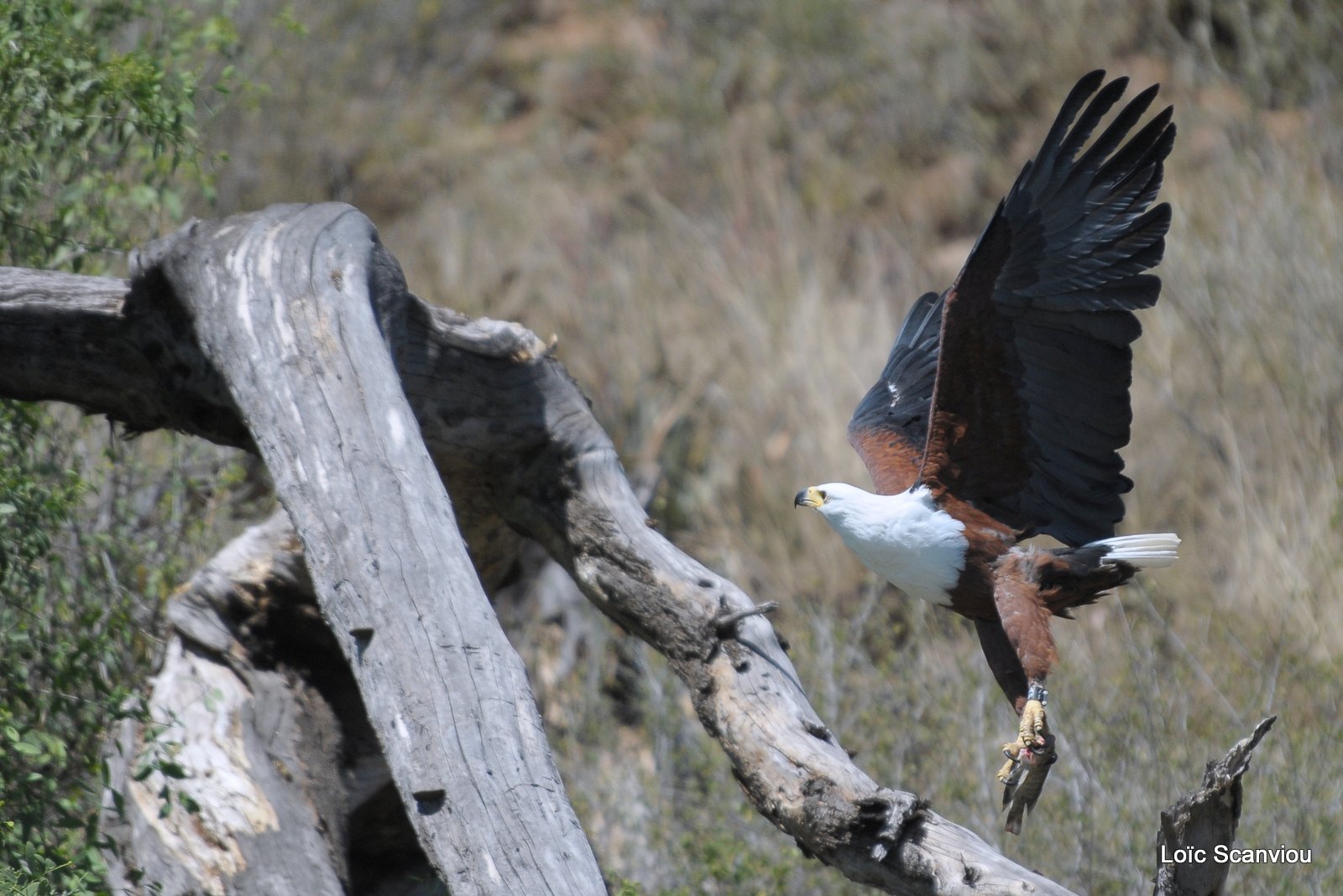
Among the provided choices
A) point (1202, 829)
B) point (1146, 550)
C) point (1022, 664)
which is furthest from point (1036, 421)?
point (1202, 829)

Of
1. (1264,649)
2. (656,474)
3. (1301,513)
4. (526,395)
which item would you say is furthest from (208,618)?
(1301,513)

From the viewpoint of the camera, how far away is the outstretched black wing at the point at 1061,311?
346 centimetres

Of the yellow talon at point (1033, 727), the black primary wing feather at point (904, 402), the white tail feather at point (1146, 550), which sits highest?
the black primary wing feather at point (904, 402)

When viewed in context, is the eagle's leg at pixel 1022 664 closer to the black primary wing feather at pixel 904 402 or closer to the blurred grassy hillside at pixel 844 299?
the black primary wing feather at pixel 904 402

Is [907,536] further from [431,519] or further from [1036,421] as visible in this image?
[431,519]

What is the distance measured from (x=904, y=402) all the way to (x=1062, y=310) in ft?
3.62

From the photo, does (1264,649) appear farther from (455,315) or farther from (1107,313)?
(455,315)

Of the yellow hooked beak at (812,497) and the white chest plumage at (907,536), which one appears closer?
the white chest plumage at (907,536)

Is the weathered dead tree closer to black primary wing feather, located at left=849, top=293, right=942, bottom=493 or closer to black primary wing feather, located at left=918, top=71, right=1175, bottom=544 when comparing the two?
black primary wing feather, located at left=918, top=71, right=1175, bottom=544

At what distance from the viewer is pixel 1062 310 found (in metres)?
3.57

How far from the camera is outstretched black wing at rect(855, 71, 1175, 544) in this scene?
346 centimetres

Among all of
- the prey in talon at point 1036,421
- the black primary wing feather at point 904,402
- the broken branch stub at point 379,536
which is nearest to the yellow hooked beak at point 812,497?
the prey in talon at point 1036,421

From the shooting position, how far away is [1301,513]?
690cm

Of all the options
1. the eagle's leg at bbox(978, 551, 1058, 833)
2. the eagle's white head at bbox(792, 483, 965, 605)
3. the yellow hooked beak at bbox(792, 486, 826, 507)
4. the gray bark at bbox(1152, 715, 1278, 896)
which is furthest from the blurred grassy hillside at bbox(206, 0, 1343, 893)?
the gray bark at bbox(1152, 715, 1278, 896)
